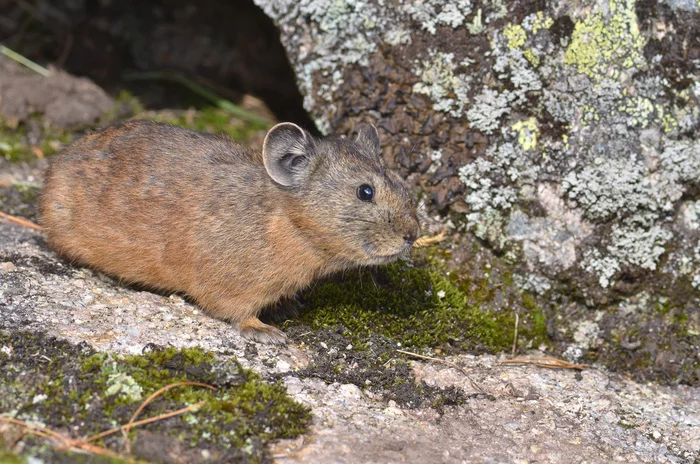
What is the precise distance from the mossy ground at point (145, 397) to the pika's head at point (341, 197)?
51.7 inches

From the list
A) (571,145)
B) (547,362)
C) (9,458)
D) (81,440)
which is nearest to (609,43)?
(571,145)

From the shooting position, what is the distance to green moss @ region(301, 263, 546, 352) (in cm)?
678

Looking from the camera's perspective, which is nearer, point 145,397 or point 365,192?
point 145,397

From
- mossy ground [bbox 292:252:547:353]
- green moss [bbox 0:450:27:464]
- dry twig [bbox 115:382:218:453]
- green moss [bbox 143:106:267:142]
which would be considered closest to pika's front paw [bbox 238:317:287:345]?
mossy ground [bbox 292:252:547:353]

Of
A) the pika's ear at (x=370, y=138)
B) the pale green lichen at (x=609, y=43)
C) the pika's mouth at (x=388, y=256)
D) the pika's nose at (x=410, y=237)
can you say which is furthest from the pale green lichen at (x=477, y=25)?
the pika's mouth at (x=388, y=256)

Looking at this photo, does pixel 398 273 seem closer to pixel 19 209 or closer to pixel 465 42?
pixel 465 42

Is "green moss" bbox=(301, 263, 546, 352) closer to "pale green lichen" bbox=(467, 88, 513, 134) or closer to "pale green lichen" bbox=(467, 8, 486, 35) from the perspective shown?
"pale green lichen" bbox=(467, 88, 513, 134)

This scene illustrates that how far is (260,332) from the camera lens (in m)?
6.42

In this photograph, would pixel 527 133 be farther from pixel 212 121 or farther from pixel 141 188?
pixel 212 121

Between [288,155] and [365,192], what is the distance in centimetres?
72

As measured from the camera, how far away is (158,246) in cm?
674

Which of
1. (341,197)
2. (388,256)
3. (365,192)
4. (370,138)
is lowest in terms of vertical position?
(388,256)

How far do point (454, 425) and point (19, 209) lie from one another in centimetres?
503

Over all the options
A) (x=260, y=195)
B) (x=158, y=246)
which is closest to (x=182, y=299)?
(x=158, y=246)
